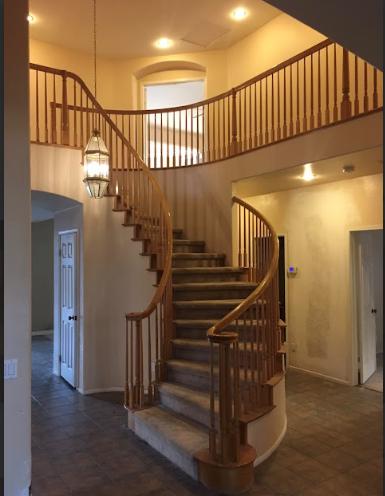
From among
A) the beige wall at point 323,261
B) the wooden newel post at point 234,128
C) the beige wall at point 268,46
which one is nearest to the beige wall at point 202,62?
the beige wall at point 268,46

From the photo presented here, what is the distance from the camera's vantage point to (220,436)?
10.2 ft

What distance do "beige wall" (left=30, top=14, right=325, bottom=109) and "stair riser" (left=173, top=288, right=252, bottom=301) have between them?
3.86m

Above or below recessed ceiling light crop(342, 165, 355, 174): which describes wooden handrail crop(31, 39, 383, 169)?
above

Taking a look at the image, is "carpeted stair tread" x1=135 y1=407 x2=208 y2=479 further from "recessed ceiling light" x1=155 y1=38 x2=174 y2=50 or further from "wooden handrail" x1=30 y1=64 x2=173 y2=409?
"recessed ceiling light" x1=155 y1=38 x2=174 y2=50

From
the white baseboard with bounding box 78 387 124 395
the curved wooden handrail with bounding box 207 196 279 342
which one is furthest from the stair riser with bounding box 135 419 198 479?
the white baseboard with bounding box 78 387 124 395

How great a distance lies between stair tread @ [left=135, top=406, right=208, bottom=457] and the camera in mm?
3371

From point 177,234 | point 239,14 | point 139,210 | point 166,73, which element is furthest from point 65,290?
point 239,14

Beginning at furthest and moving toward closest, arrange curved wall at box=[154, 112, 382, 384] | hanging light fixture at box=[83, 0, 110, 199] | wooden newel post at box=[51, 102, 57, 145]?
wooden newel post at box=[51, 102, 57, 145]
hanging light fixture at box=[83, 0, 110, 199]
curved wall at box=[154, 112, 382, 384]

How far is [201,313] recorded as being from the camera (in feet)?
16.0

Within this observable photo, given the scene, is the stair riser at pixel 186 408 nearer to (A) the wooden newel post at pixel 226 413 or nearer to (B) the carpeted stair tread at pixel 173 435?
(B) the carpeted stair tread at pixel 173 435

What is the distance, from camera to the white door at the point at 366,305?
5.64 m

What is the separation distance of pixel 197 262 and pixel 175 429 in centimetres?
264

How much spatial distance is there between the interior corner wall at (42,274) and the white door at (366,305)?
742cm

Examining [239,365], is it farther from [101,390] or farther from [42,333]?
[42,333]
